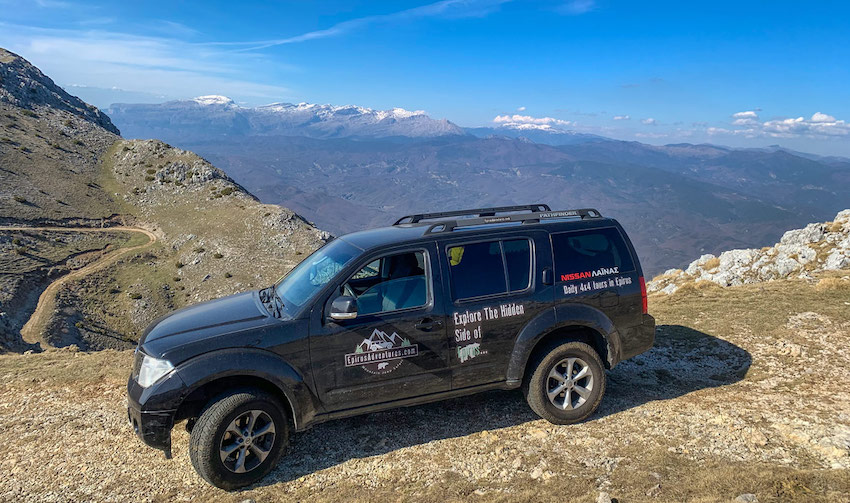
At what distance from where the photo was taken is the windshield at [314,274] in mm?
5496

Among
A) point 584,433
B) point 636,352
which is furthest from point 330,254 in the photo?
Result: point 636,352

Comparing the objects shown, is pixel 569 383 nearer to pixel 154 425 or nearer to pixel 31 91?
pixel 154 425

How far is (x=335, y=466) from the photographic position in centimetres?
540

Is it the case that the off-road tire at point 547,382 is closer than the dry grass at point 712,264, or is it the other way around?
the off-road tire at point 547,382

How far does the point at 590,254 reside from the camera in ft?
20.3

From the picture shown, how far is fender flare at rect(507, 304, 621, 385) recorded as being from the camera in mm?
5785

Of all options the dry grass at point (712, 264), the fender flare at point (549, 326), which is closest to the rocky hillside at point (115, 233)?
the fender flare at point (549, 326)

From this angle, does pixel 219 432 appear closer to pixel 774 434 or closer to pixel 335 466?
pixel 335 466

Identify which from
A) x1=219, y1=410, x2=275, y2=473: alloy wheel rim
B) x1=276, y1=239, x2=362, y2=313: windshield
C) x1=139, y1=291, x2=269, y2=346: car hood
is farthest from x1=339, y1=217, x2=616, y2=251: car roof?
x1=219, y1=410, x2=275, y2=473: alloy wheel rim

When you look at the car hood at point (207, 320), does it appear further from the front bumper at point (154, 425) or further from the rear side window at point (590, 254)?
the rear side window at point (590, 254)

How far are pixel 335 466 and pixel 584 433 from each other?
304 centimetres

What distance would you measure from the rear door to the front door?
0.57 feet

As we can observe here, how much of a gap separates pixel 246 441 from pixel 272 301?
1.64m

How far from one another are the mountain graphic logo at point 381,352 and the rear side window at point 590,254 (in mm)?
2191
